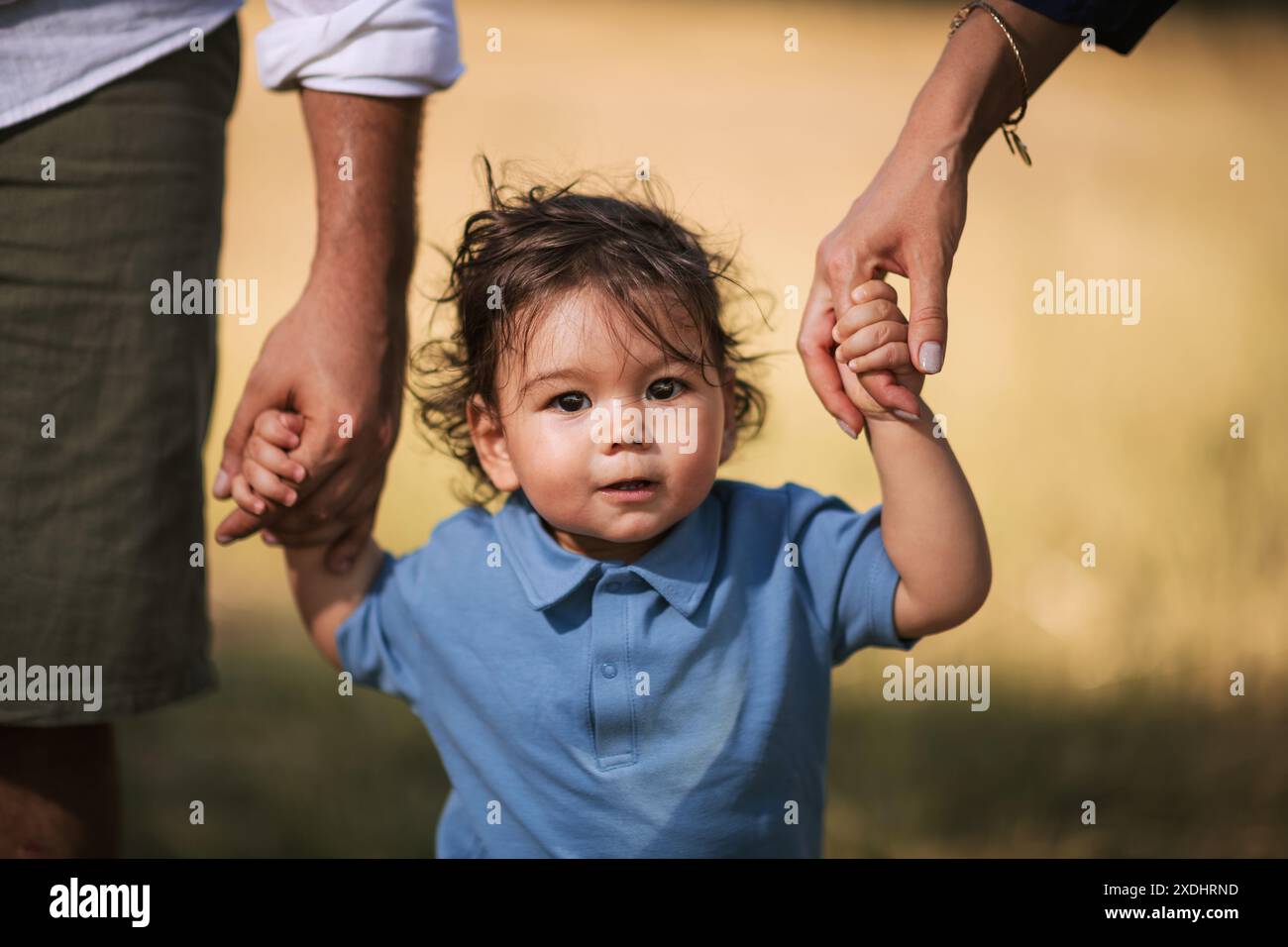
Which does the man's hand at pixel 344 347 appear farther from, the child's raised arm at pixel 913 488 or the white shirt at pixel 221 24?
the child's raised arm at pixel 913 488

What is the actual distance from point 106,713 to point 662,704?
31.2 inches

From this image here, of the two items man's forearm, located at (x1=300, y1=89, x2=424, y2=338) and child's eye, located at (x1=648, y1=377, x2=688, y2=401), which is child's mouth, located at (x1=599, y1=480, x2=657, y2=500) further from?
man's forearm, located at (x1=300, y1=89, x2=424, y2=338)

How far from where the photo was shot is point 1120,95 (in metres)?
7.00

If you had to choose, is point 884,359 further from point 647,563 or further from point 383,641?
point 383,641

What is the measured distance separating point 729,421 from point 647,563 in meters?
0.26

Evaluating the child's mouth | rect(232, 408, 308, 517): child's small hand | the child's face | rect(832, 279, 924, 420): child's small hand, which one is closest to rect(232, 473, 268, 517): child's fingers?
rect(232, 408, 308, 517): child's small hand

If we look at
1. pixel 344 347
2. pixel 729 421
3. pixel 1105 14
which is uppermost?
pixel 1105 14

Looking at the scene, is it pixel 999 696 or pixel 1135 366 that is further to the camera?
pixel 1135 366

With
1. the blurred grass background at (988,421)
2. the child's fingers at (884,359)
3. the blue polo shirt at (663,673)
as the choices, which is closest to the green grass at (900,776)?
the blurred grass background at (988,421)

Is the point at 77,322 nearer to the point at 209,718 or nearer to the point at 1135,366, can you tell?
the point at 209,718

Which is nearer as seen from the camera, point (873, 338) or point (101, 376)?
point (873, 338)

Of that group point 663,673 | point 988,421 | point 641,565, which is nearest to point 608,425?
point 641,565

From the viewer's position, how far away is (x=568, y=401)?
1.76 metres

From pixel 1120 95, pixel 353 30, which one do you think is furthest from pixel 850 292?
pixel 1120 95
